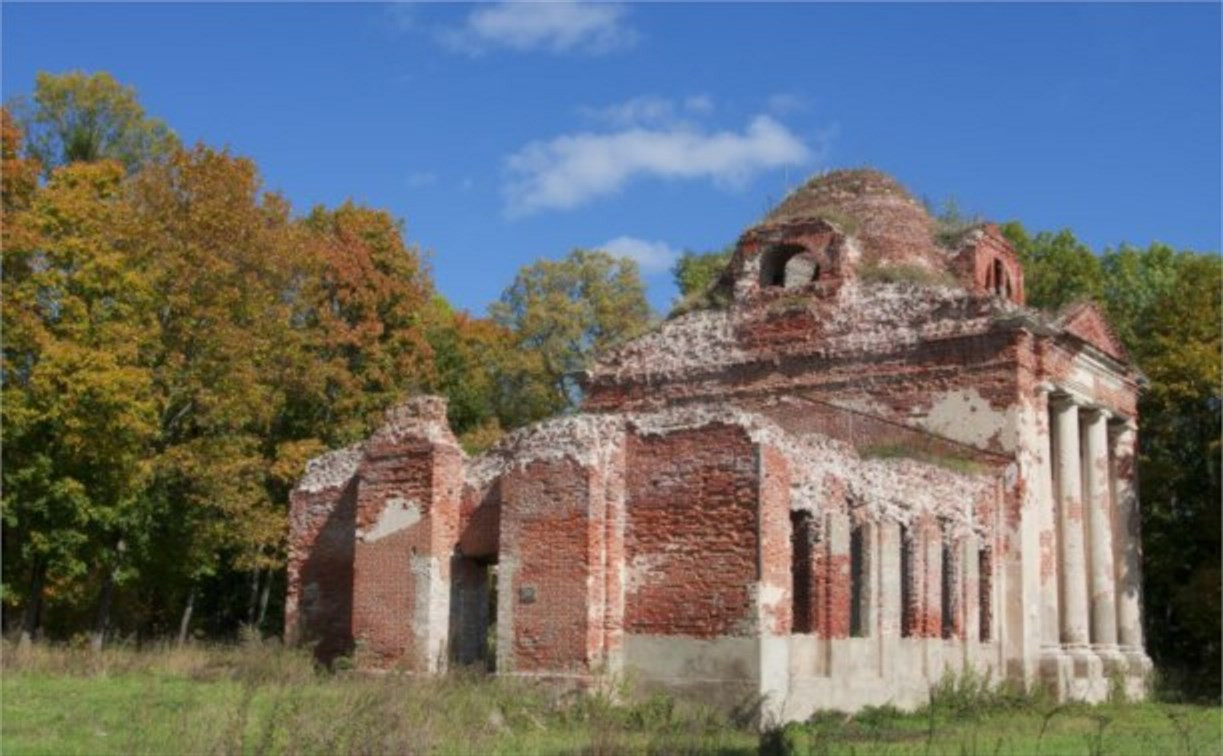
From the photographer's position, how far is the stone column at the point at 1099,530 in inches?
992

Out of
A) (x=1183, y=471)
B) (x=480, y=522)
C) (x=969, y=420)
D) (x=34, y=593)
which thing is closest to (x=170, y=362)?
(x=34, y=593)

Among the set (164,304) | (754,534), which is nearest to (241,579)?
(164,304)

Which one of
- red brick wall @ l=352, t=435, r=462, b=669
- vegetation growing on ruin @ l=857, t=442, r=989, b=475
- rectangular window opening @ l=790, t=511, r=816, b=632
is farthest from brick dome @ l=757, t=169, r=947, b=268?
red brick wall @ l=352, t=435, r=462, b=669

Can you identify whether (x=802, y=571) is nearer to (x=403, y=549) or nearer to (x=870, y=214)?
(x=403, y=549)

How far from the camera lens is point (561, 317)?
4172cm

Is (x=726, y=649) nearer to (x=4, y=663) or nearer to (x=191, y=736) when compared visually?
(x=191, y=736)

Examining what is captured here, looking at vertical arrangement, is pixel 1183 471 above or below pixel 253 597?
above

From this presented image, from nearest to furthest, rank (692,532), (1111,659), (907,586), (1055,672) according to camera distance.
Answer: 1. (692,532)
2. (907,586)
3. (1055,672)
4. (1111,659)

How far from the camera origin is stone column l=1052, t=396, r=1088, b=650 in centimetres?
2372

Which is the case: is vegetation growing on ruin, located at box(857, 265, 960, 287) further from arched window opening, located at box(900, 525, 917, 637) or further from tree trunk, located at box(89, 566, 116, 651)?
tree trunk, located at box(89, 566, 116, 651)

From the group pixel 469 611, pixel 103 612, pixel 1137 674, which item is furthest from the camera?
pixel 103 612

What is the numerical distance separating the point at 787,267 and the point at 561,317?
50.6 ft

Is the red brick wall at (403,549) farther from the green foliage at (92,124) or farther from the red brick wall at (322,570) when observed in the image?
the green foliage at (92,124)

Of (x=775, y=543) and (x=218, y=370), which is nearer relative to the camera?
(x=775, y=543)
